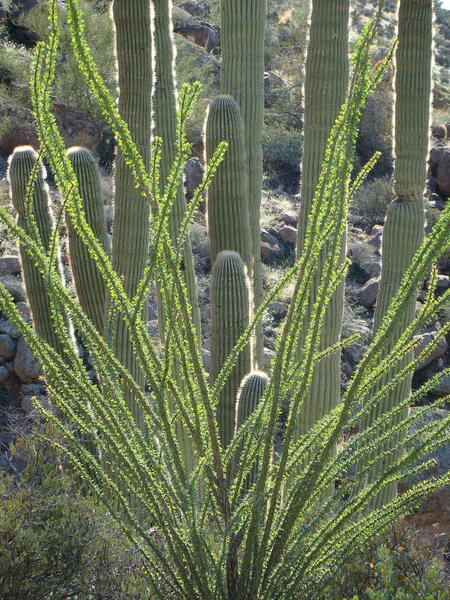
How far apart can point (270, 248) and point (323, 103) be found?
744 centimetres

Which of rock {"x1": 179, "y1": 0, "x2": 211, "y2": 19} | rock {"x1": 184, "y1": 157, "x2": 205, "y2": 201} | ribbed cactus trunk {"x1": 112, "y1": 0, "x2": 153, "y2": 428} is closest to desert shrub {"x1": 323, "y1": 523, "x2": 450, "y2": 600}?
ribbed cactus trunk {"x1": 112, "y1": 0, "x2": 153, "y2": 428}

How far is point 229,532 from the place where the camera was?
2.94 metres

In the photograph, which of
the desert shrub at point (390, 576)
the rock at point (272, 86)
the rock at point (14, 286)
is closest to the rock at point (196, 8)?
the rock at point (272, 86)

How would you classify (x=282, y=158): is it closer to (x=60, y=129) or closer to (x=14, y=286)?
(x=60, y=129)

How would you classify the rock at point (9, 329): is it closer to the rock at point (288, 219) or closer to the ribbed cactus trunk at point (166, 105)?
the ribbed cactus trunk at point (166, 105)

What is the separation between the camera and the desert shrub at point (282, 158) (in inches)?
674

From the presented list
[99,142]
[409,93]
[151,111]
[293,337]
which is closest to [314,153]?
[409,93]

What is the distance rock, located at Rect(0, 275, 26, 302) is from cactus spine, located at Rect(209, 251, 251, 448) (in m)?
5.33

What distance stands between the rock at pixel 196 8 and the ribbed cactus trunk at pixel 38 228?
64.9 feet

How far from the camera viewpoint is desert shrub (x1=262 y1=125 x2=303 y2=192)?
17.1m

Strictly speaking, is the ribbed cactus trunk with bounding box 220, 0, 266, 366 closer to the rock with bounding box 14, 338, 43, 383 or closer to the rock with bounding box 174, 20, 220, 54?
the rock with bounding box 14, 338, 43, 383

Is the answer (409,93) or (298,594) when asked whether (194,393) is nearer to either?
(298,594)

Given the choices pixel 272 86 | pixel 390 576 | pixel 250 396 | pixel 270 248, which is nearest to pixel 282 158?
pixel 272 86

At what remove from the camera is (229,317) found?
5.76 metres
